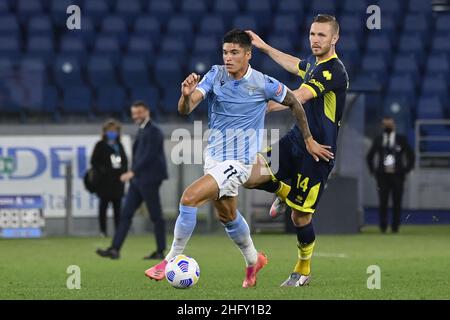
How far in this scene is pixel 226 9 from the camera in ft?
84.2

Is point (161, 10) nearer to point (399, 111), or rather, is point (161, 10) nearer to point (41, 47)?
point (41, 47)

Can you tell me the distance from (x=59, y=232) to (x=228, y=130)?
10.6 m

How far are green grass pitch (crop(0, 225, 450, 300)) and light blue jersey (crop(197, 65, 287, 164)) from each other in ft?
3.89

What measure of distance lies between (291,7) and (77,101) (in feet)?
19.1

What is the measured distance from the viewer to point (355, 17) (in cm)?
2536

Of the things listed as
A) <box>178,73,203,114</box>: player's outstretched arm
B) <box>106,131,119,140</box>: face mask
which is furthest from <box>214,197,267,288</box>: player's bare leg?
<box>106,131,119,140</box>: face mask

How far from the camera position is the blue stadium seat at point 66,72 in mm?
22875

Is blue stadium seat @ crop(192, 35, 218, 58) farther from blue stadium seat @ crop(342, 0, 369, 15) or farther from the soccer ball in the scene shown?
the soccer ball

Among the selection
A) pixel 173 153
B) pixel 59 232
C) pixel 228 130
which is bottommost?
pixel 59 232

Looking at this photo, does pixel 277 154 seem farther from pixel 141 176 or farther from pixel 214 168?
pixel 141 176

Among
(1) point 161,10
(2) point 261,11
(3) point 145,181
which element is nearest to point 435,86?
(2) point 261,11

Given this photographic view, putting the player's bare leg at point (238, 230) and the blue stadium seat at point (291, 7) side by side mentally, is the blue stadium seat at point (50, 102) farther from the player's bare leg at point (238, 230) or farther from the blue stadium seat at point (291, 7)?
the player's bare leg at point (238, 230)
